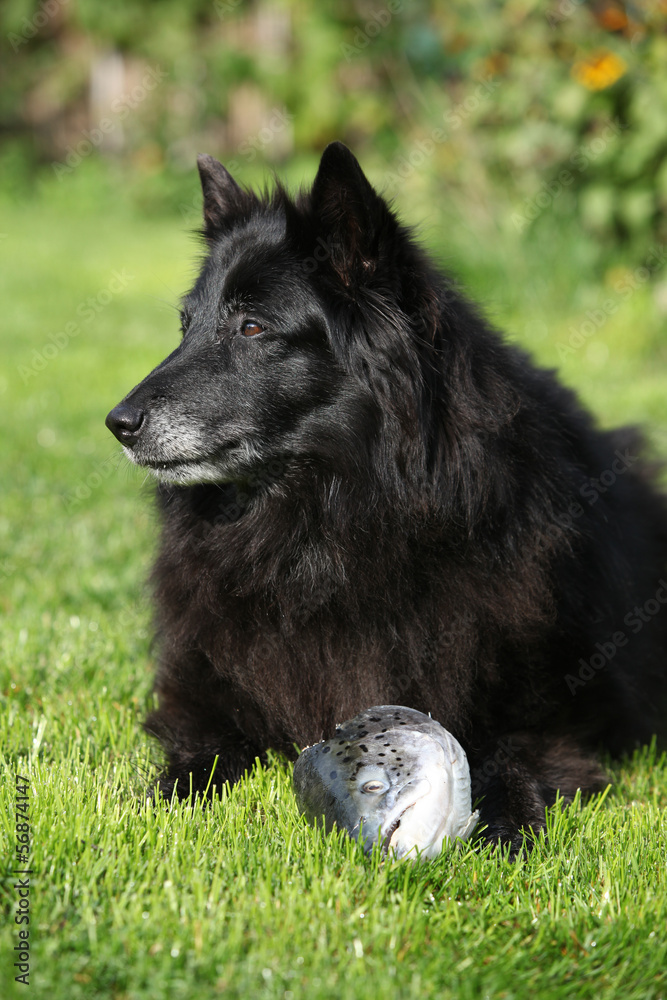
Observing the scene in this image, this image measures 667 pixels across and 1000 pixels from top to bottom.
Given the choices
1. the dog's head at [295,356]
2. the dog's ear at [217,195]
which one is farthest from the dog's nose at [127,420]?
the dog's ear at [217,195]

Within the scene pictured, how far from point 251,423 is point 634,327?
5554 mm

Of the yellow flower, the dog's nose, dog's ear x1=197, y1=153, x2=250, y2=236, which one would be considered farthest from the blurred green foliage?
the dog's nose

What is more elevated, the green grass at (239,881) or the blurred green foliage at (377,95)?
the blurred green foliage at (377,95)

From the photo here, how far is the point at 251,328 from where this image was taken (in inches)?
99.3

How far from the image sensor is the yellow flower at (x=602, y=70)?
6.61m

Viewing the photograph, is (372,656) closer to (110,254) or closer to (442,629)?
(442,629)

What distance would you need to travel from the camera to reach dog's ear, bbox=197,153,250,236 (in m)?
2.79

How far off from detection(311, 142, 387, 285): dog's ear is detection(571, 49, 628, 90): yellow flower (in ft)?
16.9

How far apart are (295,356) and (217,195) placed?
0.75m

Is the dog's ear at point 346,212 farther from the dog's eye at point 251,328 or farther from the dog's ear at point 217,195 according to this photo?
the dog's ear at point 217,195

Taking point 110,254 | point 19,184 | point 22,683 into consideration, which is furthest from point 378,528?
Result: point 19,184

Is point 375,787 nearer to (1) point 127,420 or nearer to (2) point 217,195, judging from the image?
(1) point 127,420

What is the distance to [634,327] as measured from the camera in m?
7.24

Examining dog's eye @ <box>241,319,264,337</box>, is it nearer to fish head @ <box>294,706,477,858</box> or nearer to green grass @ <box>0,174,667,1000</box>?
green grass @ <box>0,174,667,1000</box>
